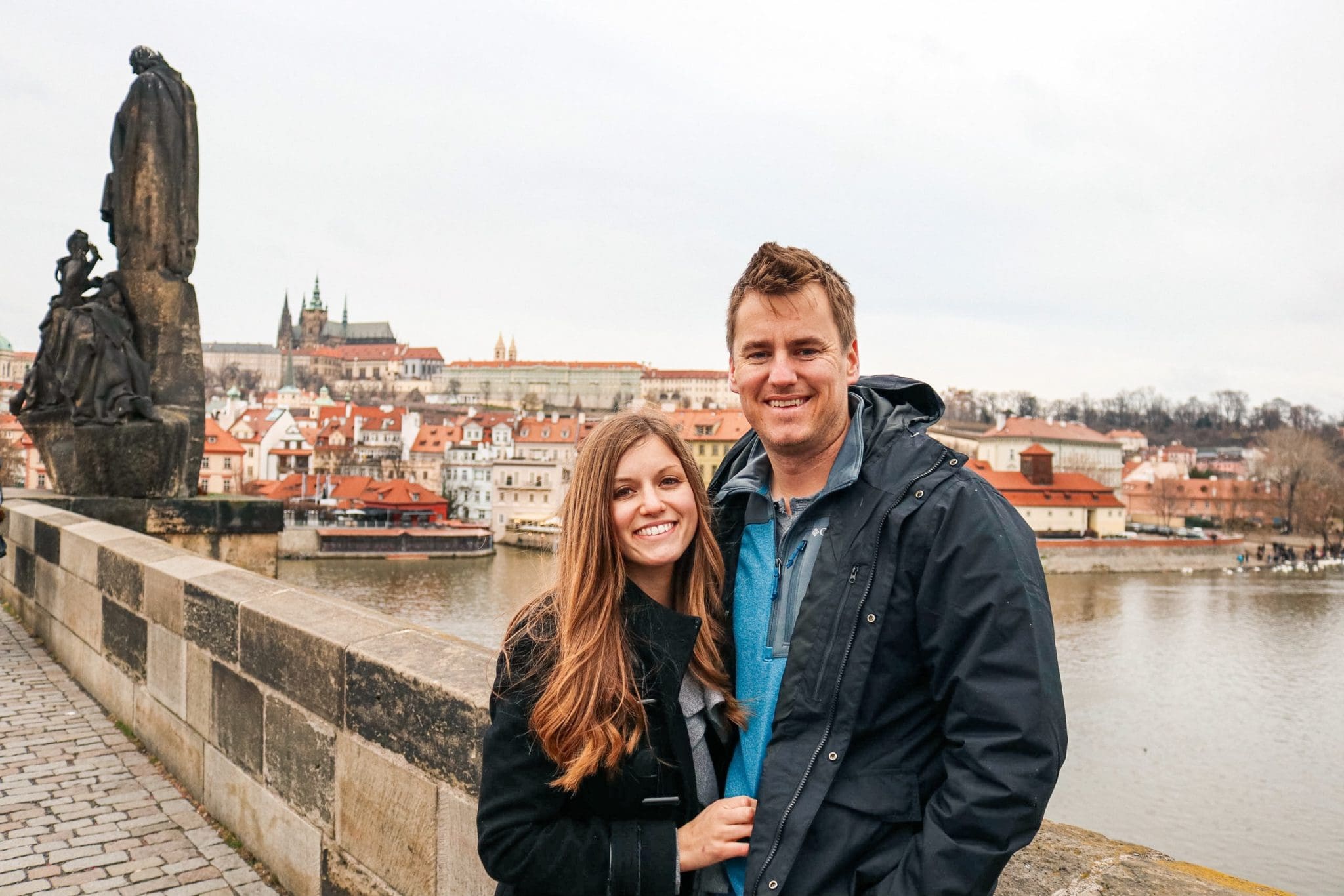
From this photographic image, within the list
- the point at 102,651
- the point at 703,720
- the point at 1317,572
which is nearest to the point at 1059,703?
the point at 703,720

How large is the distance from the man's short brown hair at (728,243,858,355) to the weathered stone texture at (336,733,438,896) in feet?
4.06

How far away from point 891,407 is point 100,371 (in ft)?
20.0

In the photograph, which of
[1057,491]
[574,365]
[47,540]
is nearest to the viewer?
[47,540]

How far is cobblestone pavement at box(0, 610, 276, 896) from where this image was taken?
268 cm

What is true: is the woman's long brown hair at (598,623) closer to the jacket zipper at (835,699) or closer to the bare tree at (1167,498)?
the jacket zipper at (835,699)

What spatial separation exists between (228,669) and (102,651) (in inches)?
71.2

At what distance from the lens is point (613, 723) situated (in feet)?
4.20

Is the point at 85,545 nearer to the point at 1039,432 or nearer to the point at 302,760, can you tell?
the point at 302,760

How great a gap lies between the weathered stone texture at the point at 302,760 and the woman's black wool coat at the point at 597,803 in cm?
125

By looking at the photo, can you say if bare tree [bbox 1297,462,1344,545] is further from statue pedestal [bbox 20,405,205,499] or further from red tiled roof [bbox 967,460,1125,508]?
statue pedestal [bbox 20,405,205,499]

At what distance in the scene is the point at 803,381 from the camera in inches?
53.0

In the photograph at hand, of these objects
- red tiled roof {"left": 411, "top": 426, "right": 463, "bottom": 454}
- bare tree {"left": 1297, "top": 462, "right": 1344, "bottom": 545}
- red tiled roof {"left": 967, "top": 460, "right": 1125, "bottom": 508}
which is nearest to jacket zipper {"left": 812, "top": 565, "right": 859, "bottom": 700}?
red tiled roof {"left": 967, "top": 460, "right": 1125, "bottom": 508}

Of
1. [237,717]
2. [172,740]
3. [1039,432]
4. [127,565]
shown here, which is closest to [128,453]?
[127,565]

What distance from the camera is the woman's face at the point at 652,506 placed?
1394 millimetres
